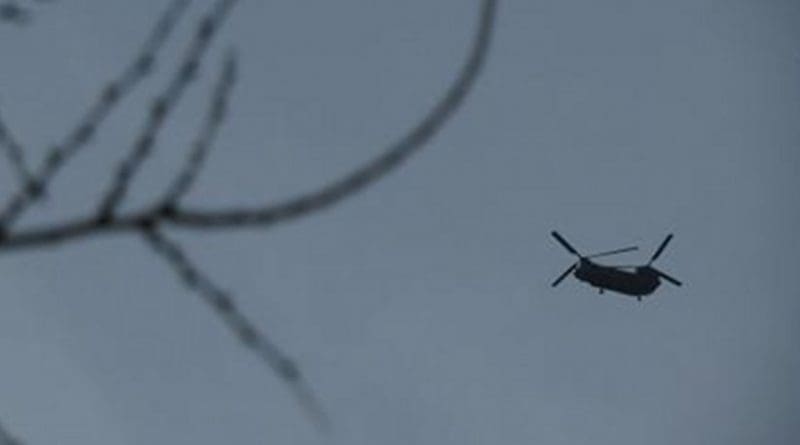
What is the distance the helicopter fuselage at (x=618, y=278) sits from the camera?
26281mm

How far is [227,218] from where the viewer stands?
6.63 feet

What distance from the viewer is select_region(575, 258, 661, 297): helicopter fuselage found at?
26281mm

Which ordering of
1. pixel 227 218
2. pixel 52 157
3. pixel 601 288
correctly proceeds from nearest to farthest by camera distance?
pixel 227 218 < pixel 52 157 < pixel 601 288

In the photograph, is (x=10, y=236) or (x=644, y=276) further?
(x=644, y=276)

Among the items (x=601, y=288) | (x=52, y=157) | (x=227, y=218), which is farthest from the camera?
(x=601, y=288)

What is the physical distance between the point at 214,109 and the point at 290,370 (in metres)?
0.45

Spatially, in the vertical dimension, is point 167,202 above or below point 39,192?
below

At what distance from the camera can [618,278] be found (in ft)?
87.2

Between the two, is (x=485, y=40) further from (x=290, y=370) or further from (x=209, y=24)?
(x=290, y=370)

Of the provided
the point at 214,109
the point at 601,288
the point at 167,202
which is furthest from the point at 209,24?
the point at 601,288

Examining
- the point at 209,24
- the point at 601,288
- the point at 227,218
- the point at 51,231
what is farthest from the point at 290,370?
the point at 601,288

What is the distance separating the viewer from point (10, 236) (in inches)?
83.3

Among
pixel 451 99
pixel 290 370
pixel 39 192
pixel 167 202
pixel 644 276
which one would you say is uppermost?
pixel 39 192

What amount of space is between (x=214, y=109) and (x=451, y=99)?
396mm
